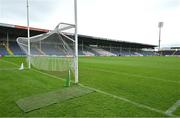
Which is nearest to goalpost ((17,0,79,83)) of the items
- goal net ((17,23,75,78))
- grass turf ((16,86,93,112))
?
goal net ((17,23,75,78))

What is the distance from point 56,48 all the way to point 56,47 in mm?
84

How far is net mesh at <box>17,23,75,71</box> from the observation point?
7.60 metres

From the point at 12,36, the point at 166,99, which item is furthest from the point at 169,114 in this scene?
the point at 12,36

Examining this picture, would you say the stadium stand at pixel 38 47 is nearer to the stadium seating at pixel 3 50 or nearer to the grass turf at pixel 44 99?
the stadium seating at pixel 3 50

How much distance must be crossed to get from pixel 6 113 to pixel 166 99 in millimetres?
4432

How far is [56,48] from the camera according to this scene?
9578 millimetres

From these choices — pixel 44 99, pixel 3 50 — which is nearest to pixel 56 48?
pixel 44 99

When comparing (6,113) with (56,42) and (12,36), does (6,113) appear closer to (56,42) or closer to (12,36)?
(56,42)

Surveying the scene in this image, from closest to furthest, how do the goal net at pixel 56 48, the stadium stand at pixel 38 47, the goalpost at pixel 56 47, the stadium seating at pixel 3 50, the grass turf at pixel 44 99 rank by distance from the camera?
the grass turf at pixel 44 99
the goalpost at pixel 56 47
the goal net at pixel 56 48
the stadium stand at pixel 38 47
the stadium seating at pixel 3 50

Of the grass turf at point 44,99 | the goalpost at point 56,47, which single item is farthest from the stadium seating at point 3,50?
the grass turf at point 44,99

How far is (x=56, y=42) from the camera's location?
9.14 m

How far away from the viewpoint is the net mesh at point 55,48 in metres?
7.60

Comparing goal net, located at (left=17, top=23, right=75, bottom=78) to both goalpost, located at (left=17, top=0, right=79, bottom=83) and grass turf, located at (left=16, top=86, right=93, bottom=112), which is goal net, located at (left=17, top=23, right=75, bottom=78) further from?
grass turf, located at (left=16, top=86, right=93, bottom=112)

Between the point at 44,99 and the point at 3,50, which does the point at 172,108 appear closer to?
the point at 44,99
